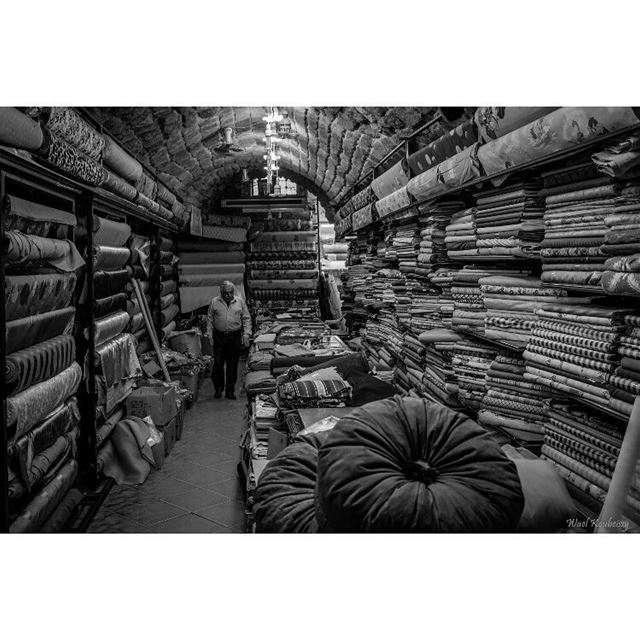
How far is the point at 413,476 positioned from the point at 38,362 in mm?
2752

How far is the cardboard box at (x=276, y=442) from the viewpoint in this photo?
3526mm

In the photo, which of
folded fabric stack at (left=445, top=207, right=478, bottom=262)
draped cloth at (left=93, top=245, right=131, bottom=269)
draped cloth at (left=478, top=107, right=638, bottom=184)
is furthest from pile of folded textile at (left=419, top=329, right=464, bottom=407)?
draped cloth at (left=93, top=245, right=131, bottom=269)

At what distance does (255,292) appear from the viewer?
44.6 feet

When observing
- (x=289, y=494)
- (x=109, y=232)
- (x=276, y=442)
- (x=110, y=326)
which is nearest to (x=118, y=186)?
(x=109, y=232)

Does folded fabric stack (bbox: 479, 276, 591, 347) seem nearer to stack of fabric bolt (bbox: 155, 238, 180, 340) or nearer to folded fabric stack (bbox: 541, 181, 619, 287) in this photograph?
folded fabric stack (bbox: 541, 181, 619, 287)

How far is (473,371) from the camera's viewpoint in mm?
3871

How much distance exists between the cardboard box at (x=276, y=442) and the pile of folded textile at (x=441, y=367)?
1334 millimetres

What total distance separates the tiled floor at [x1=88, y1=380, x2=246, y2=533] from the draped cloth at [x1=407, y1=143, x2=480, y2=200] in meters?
2.62

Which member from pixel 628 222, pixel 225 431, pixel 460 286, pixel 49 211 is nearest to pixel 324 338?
pixel 225 431

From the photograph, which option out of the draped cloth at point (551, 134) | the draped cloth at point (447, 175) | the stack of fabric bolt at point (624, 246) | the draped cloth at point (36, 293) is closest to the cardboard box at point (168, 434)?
the draped cloth at point (36, 293)

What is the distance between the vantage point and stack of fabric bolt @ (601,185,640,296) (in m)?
2.09

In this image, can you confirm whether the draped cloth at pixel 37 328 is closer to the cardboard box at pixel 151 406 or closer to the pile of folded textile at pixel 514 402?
the cardboard box at pixel 151 406

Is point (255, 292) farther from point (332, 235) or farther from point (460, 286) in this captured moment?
point (460, 286)

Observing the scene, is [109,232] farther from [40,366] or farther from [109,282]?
[40,366]
